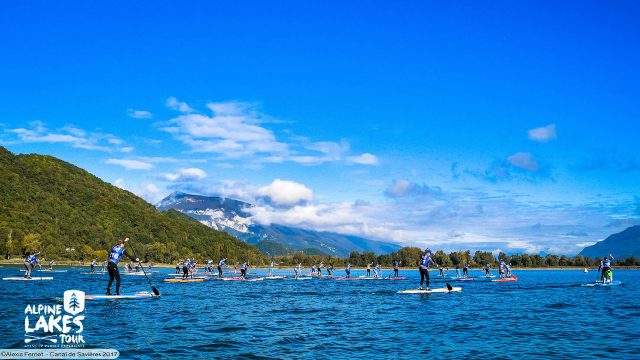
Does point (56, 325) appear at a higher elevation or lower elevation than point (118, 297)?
lower

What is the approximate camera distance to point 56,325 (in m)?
22.5

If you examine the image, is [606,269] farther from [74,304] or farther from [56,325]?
[56,325]

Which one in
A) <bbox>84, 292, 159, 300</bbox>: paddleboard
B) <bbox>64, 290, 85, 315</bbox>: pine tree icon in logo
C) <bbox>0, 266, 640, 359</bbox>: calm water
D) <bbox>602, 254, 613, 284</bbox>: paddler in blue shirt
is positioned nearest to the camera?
<bbox>0, 266, 640, 359</bbox>: calm water

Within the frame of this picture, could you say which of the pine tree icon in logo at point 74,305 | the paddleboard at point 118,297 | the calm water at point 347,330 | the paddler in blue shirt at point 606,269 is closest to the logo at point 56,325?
the pine tree icon in logo at point 74,305

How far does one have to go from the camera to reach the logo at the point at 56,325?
18.2m

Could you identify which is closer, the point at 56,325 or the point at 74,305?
the point at 56,325

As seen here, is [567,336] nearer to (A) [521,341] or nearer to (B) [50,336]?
(A) [521,341]

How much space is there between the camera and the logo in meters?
18.2

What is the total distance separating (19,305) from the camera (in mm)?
29969

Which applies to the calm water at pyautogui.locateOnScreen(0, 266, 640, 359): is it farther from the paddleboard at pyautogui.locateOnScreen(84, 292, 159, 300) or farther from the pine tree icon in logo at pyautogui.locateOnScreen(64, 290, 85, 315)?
the paddleboard at pyautogui.locateOnScreen(84, 292, 159, 300)

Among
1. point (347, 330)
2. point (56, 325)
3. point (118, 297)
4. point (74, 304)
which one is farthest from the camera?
point (118, 297)

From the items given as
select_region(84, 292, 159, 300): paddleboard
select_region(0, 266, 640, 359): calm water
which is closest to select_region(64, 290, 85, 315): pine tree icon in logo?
select_region(0, 266, 640, 359): calm water

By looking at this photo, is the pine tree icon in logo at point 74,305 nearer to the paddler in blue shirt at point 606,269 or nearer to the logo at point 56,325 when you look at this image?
the logo at point 56,325

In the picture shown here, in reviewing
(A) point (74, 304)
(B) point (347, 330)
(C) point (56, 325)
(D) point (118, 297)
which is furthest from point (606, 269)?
(C) point (56, 325)
